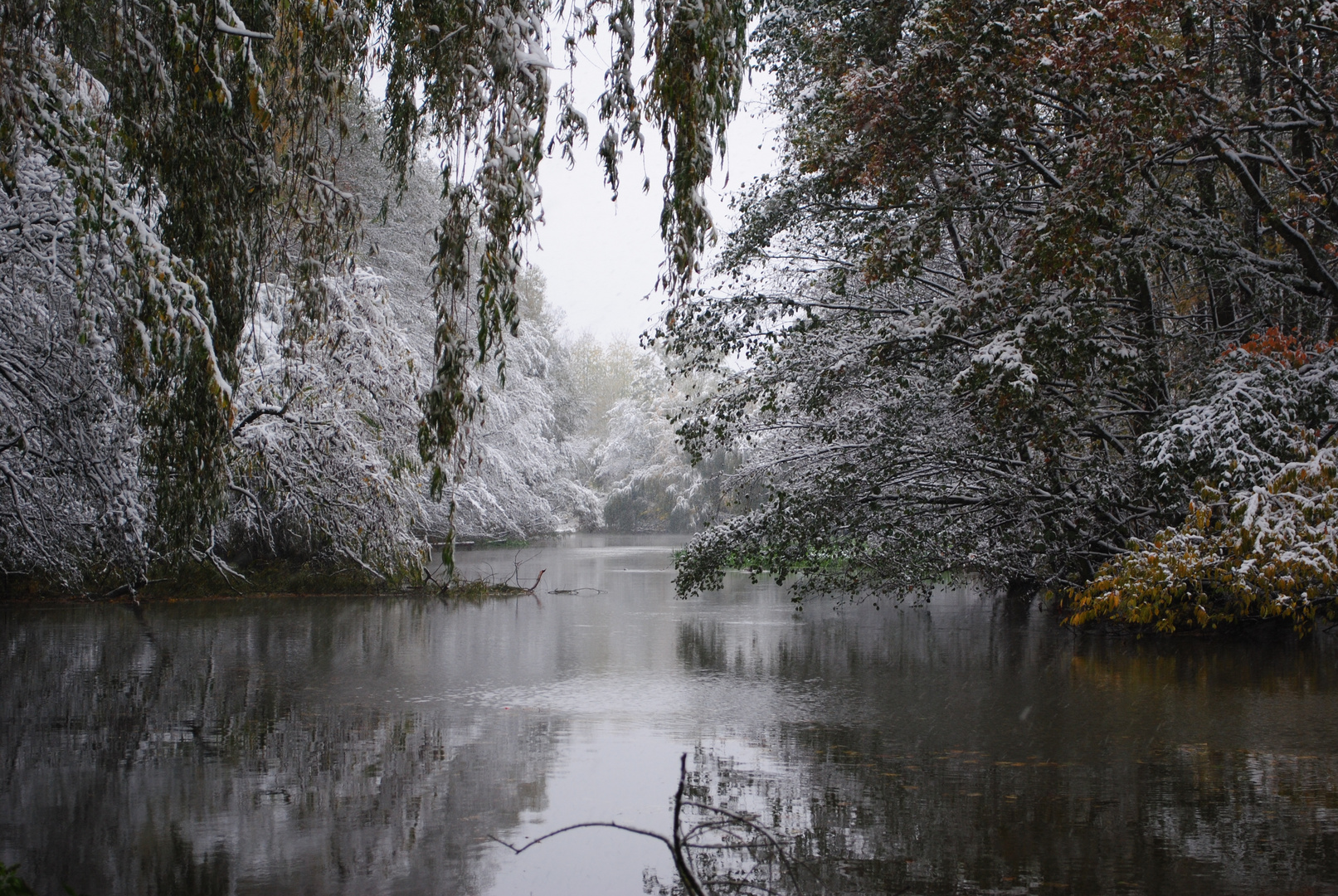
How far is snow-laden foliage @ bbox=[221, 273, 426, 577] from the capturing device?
60.4 ft

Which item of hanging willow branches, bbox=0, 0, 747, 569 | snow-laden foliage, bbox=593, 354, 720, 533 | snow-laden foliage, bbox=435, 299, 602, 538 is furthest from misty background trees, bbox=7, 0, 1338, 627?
snow-laden foliage, bbox=593, 354, 720, 533

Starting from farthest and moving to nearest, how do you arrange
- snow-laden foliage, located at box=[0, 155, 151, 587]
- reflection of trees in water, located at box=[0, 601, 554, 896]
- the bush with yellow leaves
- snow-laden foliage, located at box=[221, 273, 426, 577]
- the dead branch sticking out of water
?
1. snow-laden foliage, located at box=[221, 273, 426, 577]
2. the bush with yellow leaves
3. snow-laden foliage, located at box=[0, 155, 151, 587]
4. reflection of trees in water, located at box=[0, 601, 554, 896]
5. the dead branch sticking out of water

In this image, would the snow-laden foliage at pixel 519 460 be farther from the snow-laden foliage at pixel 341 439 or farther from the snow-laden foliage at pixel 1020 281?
the snow-laden foliage at pixel 1020 281

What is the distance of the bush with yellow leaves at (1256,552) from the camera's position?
35.9ft

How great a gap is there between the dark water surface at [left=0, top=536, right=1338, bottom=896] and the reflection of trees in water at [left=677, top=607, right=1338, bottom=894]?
3cm

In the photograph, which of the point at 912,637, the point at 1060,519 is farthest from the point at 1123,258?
the point at 912,637

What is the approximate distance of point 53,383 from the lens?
10992 mm

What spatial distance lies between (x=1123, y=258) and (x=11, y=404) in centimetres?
1146

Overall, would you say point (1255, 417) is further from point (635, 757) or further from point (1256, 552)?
point (635, 757)

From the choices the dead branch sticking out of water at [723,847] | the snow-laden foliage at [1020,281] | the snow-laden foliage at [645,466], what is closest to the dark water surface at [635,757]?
the dead branch sticking out of water at [723,847]

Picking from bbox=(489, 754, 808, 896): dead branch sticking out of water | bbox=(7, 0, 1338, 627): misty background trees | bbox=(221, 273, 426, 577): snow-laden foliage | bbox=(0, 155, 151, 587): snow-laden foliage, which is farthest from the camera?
bbox=(221, 273, 426, 577): snow-laden foliage

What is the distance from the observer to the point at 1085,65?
11477 mm

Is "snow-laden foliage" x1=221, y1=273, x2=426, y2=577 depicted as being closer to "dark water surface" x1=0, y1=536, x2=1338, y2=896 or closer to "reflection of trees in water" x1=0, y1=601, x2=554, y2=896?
"dark water surface" x1=0, y1=536, x2=1338, y2=896

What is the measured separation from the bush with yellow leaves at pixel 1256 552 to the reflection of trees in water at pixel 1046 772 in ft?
3.21
